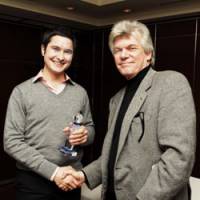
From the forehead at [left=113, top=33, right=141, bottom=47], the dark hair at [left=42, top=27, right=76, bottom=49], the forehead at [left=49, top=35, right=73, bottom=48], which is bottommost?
the forehead at [left=113, top=33, right=141, bottom=47]

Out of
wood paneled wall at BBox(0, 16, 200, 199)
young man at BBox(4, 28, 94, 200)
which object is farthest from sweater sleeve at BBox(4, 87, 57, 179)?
wood paneled wall at BBox(0, 16, 200, 199)

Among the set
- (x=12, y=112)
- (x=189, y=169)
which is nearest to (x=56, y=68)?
(x=12, y=112)

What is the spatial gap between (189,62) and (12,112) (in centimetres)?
185

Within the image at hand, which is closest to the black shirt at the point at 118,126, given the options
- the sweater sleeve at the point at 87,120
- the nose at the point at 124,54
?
the nose at the point at 124,54

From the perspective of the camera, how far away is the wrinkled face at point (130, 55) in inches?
51.1

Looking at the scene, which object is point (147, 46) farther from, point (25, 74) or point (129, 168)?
point (25, 74)

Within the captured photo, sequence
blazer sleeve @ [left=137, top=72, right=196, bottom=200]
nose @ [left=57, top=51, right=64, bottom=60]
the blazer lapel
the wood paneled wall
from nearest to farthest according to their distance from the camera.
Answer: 1. blazer sleeve @ [left=137, top=72, right=196, bottom=200]
2. the blazer lapel
3. nose @ [left=57, top=51, right=64, bottom=60]
4. the wood paneled wall

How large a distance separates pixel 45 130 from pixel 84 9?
2.02 m

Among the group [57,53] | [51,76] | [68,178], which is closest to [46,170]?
[68,178]

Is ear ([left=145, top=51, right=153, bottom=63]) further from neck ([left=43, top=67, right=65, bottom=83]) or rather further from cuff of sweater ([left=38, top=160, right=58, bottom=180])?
cuff of sweater ([left=38, top=160, right=58, bottom=180])

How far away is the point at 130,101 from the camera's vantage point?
1.31 meters

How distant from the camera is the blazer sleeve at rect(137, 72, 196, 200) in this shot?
1.07m

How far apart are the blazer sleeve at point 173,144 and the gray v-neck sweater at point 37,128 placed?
1.85 ft

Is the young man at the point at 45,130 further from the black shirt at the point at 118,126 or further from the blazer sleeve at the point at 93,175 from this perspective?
the black shirt at the point at 118,126
